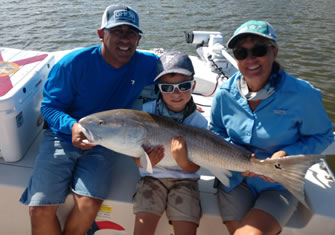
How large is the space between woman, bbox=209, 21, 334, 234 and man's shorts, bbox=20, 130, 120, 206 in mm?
1044

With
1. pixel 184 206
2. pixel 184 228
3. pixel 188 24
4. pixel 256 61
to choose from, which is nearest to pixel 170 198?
pixel 184 206

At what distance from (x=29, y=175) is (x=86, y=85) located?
3.18 ft

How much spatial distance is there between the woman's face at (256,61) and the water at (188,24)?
531 centimetres

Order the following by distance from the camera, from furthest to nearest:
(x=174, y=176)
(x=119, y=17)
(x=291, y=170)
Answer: (x=119, y=17), (x=174, y=176), (x=291, y=170)

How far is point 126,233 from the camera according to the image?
2.58 metres

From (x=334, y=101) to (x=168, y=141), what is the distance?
19.9 feet

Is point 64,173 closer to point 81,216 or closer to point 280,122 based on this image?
point 81,216

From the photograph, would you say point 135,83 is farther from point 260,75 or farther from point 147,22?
point 147,22

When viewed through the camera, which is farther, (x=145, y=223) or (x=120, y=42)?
(x=120, y=42)

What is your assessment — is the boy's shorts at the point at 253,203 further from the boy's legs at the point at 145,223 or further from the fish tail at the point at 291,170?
the boy's legs at the point at 145,223

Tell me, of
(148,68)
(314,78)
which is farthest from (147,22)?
(148,68)

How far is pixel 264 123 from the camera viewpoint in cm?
232

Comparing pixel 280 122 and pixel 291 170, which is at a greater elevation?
pixel 280 122

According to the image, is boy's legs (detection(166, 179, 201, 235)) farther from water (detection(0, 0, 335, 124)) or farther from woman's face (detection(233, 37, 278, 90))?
water (detection(0, 0, 335, 124))
